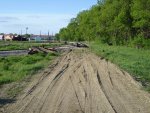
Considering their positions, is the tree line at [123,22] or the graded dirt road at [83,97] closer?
the graded dirt road at [83,97]

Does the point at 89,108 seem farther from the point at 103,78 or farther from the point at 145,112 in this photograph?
the point at 103,78

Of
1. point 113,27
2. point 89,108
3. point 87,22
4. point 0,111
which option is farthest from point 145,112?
point 87,22

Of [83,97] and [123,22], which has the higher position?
[123,22]

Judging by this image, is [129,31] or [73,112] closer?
[73,112]

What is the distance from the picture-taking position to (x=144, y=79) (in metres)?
21.6

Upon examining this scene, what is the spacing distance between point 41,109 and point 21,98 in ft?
8.74

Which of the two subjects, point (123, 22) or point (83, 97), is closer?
point (83, 97)

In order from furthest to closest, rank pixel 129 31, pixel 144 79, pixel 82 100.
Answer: pixel 129 31, pixel 144 79, pixel 82 100

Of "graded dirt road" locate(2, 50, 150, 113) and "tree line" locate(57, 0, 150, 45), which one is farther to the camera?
"tree line" locate(57, 0, 150, 45)

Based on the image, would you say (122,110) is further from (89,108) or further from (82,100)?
(82,100)

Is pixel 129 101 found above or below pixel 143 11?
below

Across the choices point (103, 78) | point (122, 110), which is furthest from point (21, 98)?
point (103, 78)

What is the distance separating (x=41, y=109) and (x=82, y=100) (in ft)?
6.98

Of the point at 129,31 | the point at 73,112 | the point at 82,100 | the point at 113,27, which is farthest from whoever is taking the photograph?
the point at 113,27
